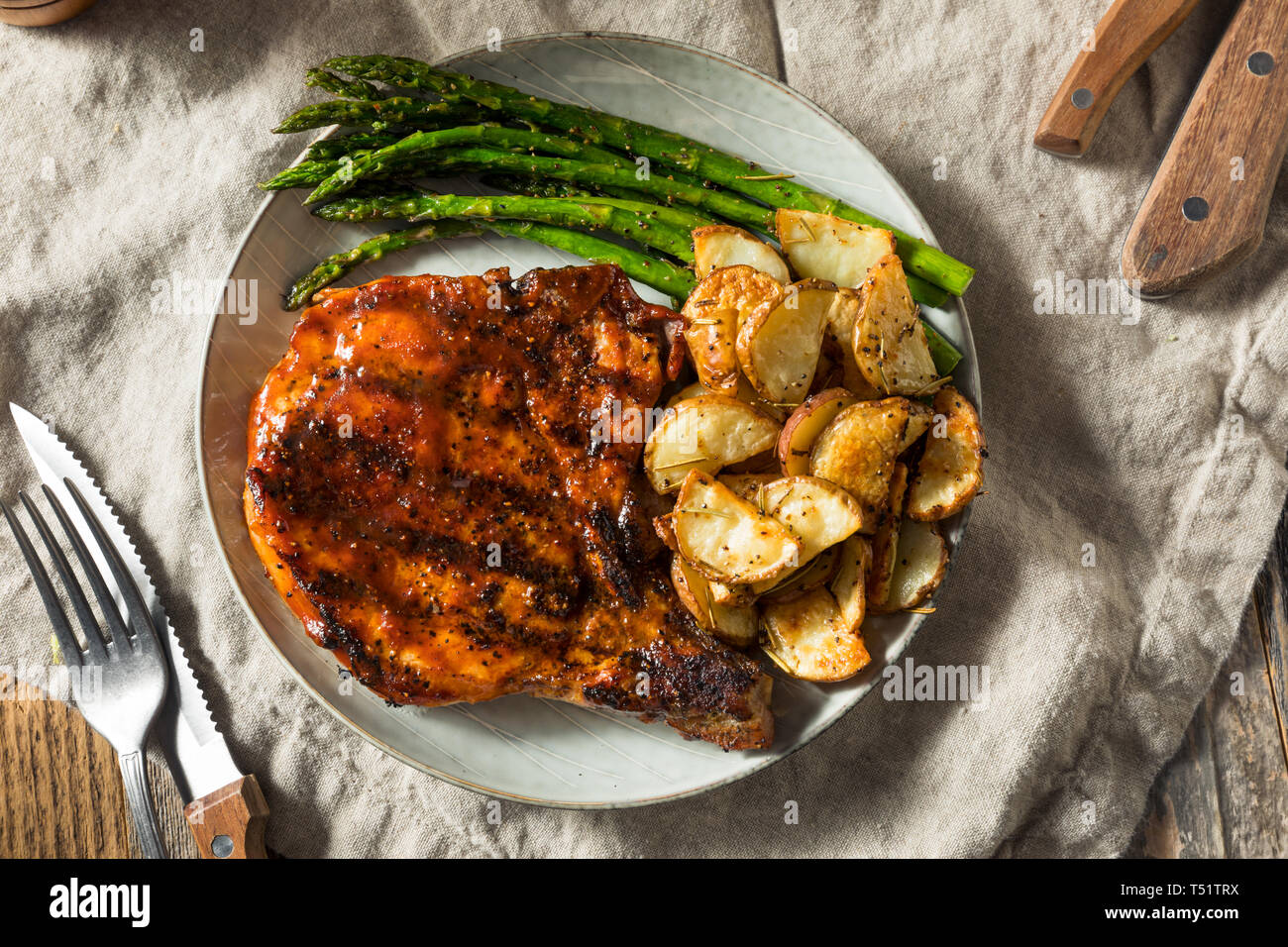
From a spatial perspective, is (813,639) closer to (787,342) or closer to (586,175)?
(787,342)

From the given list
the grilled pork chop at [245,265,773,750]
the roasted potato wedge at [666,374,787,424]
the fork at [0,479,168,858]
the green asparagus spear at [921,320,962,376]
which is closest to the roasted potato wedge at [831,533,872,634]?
the grilled pork chop at [245,265,773,750]

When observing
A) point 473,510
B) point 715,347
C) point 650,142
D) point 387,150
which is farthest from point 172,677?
point 650,142

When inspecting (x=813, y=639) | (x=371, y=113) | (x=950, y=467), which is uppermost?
(x=371, y=113)

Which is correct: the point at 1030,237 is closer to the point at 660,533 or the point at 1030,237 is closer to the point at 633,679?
the point at 660,533

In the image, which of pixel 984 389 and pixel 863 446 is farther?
pixel 984 389

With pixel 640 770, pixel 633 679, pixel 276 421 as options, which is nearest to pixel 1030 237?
pixel 633 679

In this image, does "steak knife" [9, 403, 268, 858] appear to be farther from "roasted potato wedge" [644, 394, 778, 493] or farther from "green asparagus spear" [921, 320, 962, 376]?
"green asparagus spear" [921, 320, 962, 376]
